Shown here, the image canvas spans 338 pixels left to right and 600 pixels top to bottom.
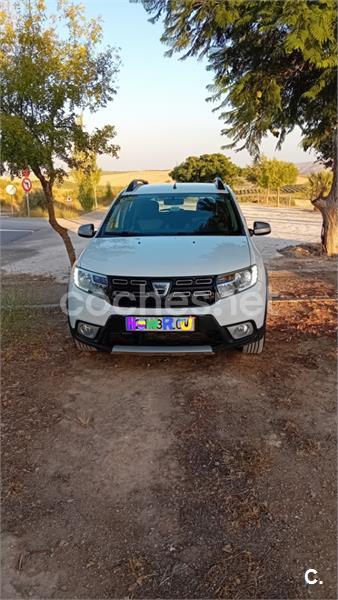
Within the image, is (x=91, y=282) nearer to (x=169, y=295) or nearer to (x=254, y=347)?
(x=169, y=295)

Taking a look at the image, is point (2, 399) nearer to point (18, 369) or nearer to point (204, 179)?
point (18, 369)

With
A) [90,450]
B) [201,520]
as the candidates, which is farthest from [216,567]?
[90,450]

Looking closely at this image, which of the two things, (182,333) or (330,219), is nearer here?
(182,333)

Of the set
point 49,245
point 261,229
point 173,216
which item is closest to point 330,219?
point 261,229

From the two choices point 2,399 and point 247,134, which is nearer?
point 2,399

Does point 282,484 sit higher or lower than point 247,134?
lower

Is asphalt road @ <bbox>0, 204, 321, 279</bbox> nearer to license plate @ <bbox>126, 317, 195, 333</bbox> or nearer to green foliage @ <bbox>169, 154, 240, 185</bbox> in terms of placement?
license plate @ <bbox>126, 317, 195, 333</bbox>

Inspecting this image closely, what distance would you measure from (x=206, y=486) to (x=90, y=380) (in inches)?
67.8

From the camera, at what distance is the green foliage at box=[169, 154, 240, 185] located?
36.9 meters

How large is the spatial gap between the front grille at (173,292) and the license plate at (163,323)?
0.35ft

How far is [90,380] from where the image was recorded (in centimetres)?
400

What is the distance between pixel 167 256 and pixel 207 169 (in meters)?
34.5

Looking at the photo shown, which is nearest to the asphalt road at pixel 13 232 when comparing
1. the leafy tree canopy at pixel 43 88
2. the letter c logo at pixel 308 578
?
the leafy tree canopy at pixel 43 88

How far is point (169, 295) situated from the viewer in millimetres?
3701
